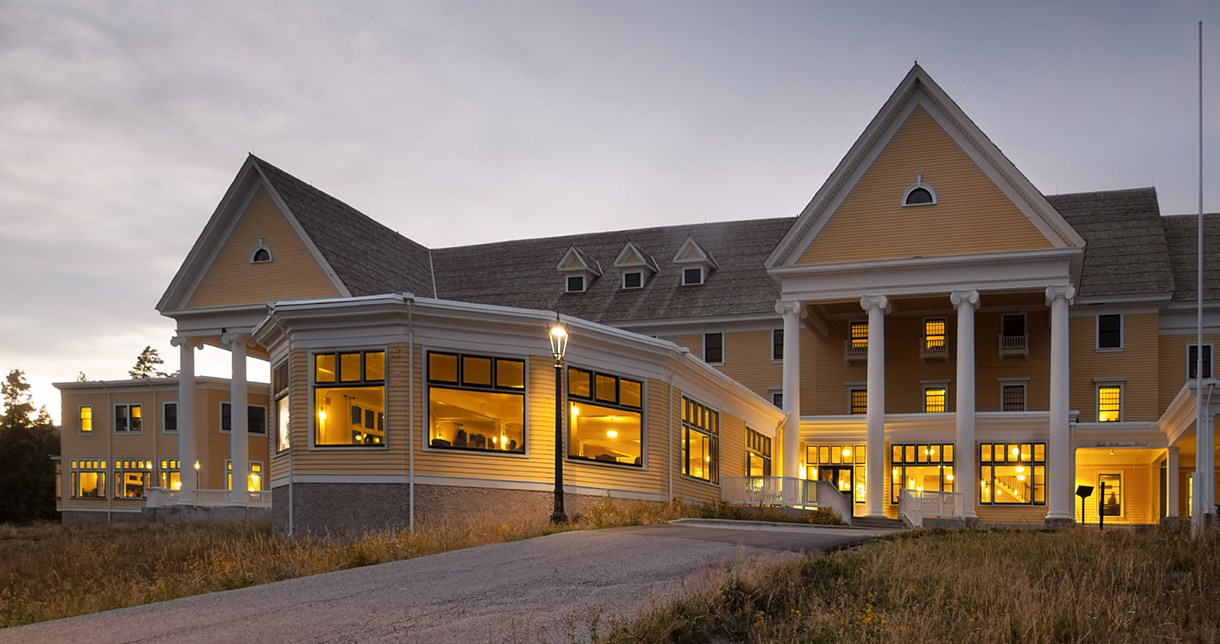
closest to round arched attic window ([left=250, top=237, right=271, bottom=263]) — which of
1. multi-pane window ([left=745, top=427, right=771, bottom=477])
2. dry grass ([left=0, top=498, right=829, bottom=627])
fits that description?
dry grass ([left=0, top=498, right=829, bottom=627])

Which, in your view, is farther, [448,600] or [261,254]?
[261,254]

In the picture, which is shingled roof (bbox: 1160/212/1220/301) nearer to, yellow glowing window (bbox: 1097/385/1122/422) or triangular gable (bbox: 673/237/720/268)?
yellow glowing window (bbox: 1097/385/1122/422)

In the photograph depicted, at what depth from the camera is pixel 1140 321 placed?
174 feet

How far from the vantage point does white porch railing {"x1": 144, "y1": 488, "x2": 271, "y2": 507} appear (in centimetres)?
5344

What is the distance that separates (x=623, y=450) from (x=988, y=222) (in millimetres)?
21016

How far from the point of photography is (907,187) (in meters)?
47.5

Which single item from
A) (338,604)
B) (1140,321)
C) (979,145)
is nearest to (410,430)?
(338,604)

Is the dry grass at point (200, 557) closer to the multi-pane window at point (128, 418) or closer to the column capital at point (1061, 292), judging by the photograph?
the column capital at point (1061, 292)

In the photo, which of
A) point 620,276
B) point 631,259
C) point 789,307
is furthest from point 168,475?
point 789,307

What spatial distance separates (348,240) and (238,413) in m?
8.67

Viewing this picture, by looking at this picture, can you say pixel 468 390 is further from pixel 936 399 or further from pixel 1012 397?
pixel 1012 397

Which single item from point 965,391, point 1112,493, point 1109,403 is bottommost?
point 1112,493

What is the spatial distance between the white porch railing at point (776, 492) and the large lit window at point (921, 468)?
860 centimetres

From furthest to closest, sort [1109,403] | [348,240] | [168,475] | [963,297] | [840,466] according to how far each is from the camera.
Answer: [168,475] < [1109,403] < [348,240] < [840,466] < [963,297]
